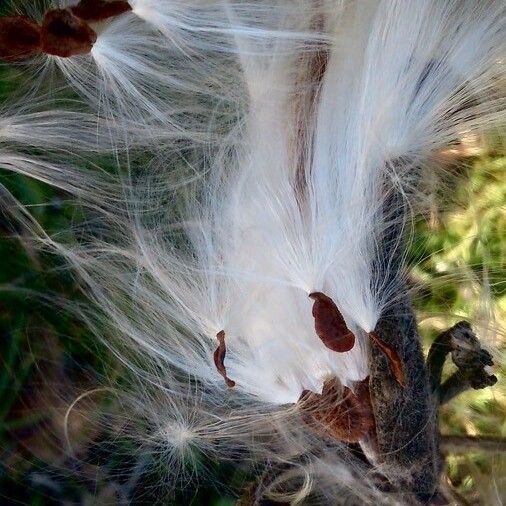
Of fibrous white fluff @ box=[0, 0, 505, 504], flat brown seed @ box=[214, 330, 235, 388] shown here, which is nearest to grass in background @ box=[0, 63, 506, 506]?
fibrous white fluff @ box=[0, 0, 505, 504]

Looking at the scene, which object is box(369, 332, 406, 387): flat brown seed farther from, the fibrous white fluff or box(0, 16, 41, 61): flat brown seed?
box(0, 16, 41, 61): flat brown seed

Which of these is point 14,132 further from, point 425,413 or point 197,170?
point 425,413

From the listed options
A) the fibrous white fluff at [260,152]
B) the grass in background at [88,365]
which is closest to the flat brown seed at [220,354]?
the fibrous white fluff at [260,152]

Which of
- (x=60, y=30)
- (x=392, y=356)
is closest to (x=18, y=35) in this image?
(x=60, y=30)

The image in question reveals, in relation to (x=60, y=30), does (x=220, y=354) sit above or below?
below

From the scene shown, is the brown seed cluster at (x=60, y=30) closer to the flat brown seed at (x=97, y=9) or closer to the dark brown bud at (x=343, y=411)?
the flat brown seed at (x=97, y=9)

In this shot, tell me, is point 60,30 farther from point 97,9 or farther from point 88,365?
point 88,365
